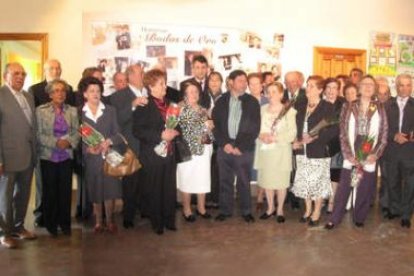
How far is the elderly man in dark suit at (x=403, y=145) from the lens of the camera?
362 cm

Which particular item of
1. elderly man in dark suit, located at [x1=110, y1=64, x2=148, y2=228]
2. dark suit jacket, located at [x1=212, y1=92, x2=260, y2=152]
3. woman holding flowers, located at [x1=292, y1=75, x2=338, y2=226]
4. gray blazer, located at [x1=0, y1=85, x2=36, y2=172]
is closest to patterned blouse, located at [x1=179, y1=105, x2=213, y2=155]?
dark suit jacket, located at [x1=212, y1=92, x2=260, y2=152]

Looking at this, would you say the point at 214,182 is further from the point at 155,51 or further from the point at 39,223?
the point at 155,51

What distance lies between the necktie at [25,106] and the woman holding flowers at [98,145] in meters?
0.38

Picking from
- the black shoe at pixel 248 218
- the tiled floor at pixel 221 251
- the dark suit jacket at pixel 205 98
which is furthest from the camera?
the dark suit jacket at pixel 205 98

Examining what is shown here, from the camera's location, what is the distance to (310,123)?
3523 mm

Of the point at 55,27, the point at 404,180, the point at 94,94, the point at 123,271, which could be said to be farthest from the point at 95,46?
the point at 404,180

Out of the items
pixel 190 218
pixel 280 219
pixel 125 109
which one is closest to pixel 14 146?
pixel 125 109

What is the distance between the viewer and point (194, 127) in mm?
3461

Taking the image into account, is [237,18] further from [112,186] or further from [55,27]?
[112,186]

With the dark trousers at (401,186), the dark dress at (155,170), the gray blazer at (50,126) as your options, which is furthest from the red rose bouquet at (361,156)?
the gray blazer at (50,126)

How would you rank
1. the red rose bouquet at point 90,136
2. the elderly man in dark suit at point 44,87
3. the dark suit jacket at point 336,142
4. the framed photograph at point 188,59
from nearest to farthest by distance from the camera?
1. the red rose bouquet at point 90,136
2. the elderly man in dark suit at point 44,87
3. the dark suit jacket at point 336,142
4. the framed photograph at point 188,59

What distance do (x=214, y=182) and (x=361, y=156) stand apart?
130 cm

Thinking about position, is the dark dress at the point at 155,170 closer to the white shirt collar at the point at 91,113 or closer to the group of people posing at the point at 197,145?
the group of people posing at the point at 197,145

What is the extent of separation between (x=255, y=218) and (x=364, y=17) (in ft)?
10.4
